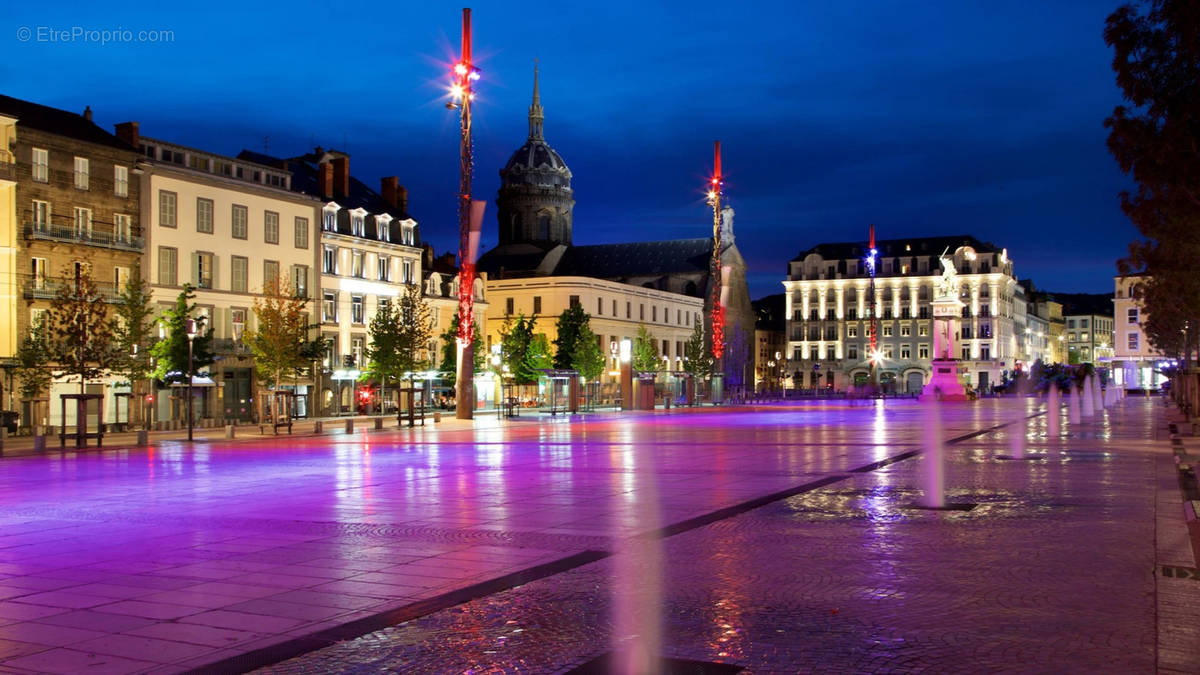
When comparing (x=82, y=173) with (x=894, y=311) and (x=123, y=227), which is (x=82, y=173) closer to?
(x=123, y=227)

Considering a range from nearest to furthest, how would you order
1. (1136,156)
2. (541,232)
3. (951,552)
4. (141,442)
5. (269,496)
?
(951,552)
(269,496)
(1136,156)
(141,442)
(541,232)

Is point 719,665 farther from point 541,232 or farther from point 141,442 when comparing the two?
point 541,232

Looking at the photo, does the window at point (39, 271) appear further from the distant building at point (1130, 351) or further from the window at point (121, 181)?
the distant building at point (1130, 351)

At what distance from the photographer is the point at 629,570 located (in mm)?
11031

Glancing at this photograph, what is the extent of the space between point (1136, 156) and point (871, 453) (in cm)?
969

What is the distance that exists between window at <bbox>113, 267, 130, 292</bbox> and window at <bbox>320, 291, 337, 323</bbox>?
14979mm

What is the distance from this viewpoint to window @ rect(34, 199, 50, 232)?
50.1m

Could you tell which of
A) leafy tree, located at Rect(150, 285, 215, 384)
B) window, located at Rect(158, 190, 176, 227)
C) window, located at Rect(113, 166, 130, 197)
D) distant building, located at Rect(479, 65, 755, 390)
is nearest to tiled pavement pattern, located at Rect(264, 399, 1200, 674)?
leafy tree, located at Rect(150, 285, 215, 384)

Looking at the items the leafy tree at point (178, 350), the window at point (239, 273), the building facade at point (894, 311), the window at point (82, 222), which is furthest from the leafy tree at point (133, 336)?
the building facade at point (894, 311)

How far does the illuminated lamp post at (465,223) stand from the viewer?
5281 centimetres

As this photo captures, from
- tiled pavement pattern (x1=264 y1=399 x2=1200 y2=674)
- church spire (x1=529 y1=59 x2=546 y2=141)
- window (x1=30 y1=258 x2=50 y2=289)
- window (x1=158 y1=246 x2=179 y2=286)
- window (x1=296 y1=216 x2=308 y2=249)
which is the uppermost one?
church spire (x1=529 y1=59 x2=546 y2=141)

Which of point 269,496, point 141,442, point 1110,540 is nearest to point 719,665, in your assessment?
point 1110,540

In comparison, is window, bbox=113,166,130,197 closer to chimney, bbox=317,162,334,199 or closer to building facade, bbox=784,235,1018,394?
chimney, bbox=317,162,334,199

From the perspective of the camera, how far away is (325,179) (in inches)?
2813
